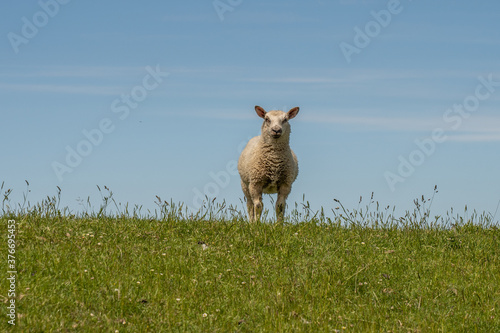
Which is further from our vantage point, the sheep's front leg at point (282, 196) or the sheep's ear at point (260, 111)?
the sheep's ear at point (260, 111)

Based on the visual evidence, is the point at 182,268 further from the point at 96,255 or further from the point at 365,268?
the point at 365,268

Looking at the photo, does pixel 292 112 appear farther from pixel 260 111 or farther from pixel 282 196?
pixel 282 196

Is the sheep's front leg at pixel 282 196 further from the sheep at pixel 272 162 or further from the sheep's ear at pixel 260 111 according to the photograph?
the sheep's ear at pixel 260 111

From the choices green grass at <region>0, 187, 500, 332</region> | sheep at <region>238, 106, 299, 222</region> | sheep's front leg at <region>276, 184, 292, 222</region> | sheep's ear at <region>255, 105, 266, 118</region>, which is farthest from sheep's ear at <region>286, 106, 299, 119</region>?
green grass at <region>0, 187, 500, 332</region>

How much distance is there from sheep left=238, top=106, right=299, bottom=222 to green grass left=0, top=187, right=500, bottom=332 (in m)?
3.49

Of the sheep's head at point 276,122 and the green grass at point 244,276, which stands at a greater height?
the sheep's head at point 276,122

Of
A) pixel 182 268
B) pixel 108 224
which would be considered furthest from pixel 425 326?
pixel 108 224

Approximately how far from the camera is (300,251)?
9.11 meters

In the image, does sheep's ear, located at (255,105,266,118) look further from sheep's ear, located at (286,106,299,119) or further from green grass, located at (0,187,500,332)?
green grass, located at (0,187,500,332)

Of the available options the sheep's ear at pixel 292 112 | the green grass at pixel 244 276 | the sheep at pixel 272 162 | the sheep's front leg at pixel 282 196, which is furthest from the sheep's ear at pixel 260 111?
the green grass at pixel 244 276

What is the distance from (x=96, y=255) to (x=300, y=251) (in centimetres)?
315

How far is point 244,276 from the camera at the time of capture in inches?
316

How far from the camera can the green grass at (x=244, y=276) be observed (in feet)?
22.3

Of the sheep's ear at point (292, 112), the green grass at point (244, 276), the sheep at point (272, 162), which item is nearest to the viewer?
the green grass at point (244, 276)
